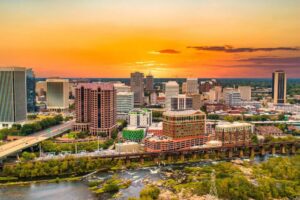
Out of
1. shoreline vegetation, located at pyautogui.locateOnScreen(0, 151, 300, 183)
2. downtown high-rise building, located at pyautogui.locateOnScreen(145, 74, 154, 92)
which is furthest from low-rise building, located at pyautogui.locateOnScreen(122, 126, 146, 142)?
downtown high-rise building, located at pyautogui.locateOnScreen(145, 74, 154, 92)

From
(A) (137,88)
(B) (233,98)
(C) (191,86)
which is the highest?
(C) (191,86)

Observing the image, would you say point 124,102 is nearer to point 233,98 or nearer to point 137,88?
point 137,88

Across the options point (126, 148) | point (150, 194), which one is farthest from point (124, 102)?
point (150, 194)

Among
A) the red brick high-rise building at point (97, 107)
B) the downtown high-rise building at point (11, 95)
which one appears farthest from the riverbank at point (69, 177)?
the downtown high-rise building at point (11, 95)

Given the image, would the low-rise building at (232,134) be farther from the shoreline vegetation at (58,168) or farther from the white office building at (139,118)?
the white office building at (139,118)

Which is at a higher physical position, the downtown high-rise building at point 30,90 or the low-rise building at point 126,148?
the downtown high-rise building at point 30,90

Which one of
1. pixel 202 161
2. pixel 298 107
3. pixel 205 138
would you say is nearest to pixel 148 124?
pixel 205 138

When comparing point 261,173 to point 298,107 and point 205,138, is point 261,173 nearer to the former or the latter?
point 205,138
